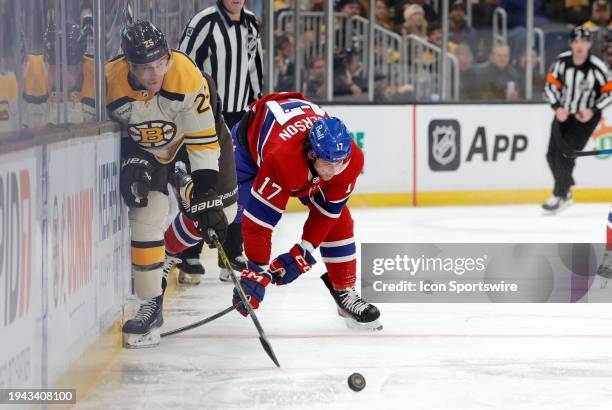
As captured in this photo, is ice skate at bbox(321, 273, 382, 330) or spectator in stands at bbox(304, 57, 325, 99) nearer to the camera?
ice skate at bbox(321, 273, 382, 330)

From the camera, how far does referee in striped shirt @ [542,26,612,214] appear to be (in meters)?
9.64

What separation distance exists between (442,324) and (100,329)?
1547mm

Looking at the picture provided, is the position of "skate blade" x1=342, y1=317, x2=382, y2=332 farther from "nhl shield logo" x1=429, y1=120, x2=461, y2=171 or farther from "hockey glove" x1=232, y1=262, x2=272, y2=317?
"nhl shield logo" x1=429, y1=120, x2=461, y2=171

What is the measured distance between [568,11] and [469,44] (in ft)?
4.86

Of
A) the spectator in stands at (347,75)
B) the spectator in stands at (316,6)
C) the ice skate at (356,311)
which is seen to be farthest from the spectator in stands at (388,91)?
the ice skate at (356,311)

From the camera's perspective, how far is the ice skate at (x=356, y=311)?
4684mm

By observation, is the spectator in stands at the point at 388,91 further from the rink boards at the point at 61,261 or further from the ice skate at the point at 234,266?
the rink boards at the point at 61,261

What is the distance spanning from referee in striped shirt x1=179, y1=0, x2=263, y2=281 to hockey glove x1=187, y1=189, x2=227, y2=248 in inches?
61.7

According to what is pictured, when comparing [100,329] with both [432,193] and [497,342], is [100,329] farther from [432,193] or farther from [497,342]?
[432,193]

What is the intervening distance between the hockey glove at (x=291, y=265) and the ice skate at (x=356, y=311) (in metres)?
0.53

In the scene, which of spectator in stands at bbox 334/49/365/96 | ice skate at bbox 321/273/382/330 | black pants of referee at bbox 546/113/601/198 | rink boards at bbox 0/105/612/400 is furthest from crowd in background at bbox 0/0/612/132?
rink boards at bbox 0/105/612/400

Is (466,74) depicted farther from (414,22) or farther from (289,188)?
(289,188)

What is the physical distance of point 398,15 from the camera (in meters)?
10.7

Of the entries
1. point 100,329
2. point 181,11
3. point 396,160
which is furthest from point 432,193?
point 100,329
